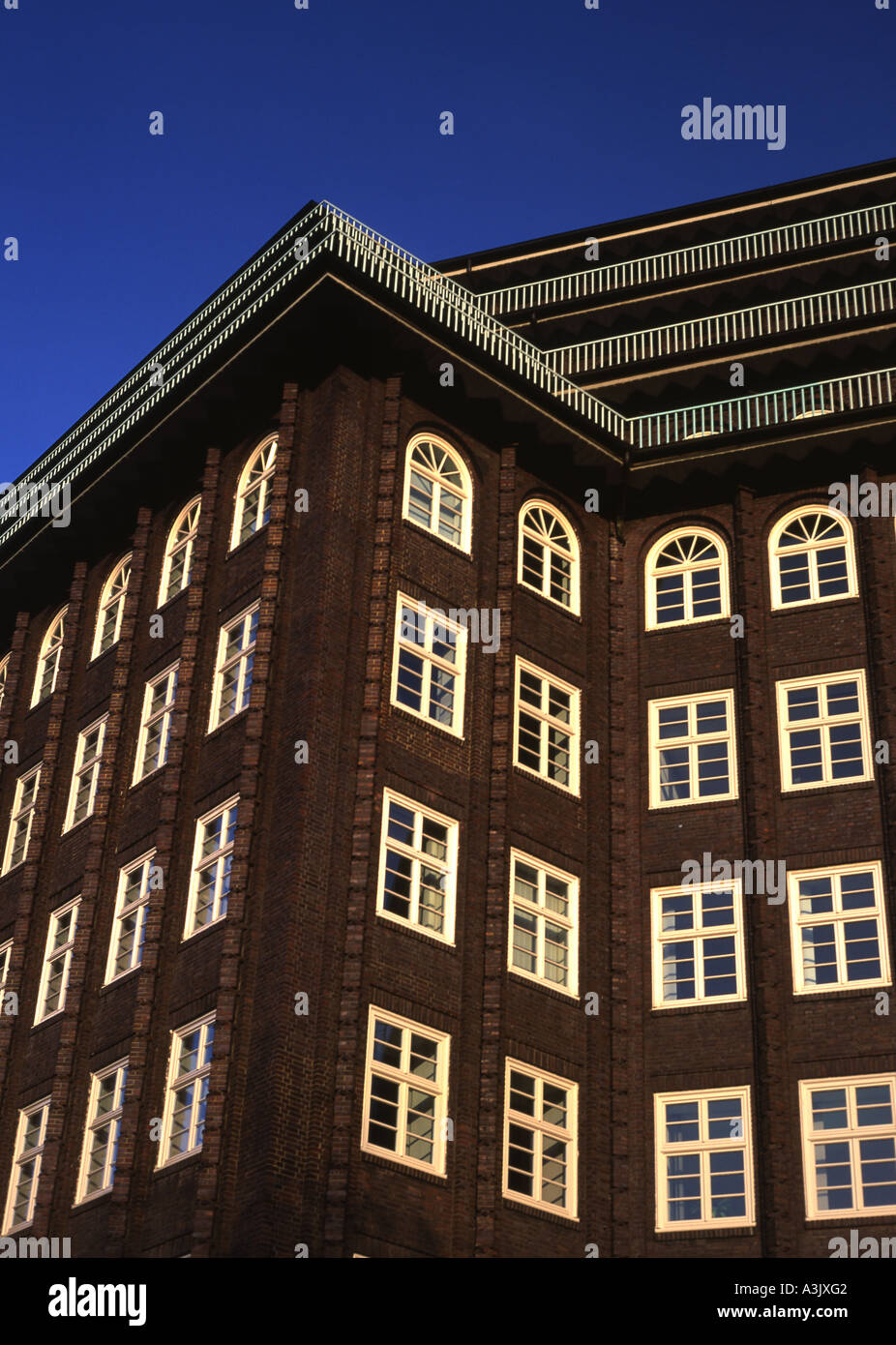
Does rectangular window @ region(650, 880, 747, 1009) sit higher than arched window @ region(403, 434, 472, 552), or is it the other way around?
arched window @ region(403, 434, 472, 552)

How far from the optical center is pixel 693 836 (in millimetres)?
34750

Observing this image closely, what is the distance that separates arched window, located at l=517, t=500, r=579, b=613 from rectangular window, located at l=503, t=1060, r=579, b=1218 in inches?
405

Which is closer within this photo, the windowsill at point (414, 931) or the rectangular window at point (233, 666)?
the windowsill at point (414, 931)

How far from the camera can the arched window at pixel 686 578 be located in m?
37.8

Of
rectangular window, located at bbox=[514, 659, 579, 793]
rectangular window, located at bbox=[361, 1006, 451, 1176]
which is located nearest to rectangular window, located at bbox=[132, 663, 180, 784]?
rectangular window, located at bbox=[514, 659, 579, 793]

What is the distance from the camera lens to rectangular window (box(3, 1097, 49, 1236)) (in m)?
31.9

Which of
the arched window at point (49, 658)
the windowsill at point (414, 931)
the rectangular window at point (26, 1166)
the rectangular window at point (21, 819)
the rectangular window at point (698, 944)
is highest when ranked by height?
the arched window at point (49, 658)

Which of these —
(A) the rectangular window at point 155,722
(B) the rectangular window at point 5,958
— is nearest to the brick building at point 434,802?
(A) the rectangular window at point 155,722

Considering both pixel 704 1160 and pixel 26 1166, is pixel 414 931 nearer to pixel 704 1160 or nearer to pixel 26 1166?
pixel 704 1160

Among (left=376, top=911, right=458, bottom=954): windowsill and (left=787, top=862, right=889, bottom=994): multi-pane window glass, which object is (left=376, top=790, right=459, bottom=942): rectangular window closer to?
(left=376, top=911, right=458, bottom=954): windowsill

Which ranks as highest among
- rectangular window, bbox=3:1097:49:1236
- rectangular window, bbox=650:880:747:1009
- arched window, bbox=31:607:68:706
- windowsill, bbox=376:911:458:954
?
arched window, bbox=31:607:68:706

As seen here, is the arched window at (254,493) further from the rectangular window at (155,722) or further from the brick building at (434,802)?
the rectangular window at (155,722)

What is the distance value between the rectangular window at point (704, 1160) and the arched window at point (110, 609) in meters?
15.7

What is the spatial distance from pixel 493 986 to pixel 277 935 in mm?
4398
